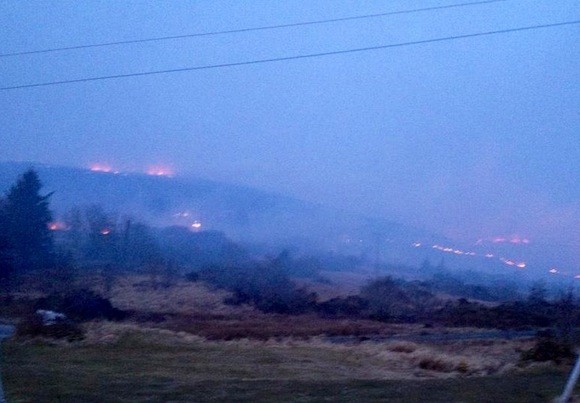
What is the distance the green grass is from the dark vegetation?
14.8ft

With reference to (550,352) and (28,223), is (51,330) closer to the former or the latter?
(550,352)

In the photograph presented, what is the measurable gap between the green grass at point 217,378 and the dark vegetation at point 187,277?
4508 millimetres

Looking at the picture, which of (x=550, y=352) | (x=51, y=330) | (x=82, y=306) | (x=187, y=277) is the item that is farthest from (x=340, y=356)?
(x=187, y=277)

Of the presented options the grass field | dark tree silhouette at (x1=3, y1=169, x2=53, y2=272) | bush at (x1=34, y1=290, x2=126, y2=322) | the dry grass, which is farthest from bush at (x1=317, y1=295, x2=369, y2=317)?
dark tree silhouette at (x1=3, y1=169, x2=53, y2=272)

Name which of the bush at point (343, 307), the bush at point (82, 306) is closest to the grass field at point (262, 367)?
the bush at point (82, 306)

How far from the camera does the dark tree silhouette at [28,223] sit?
6116 cm

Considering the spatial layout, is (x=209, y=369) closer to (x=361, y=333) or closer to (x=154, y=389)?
(x=154, y=389)

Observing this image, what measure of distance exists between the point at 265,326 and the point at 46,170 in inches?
4481

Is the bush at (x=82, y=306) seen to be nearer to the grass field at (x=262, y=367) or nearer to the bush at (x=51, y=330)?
the grass field at (x=262, y=367)

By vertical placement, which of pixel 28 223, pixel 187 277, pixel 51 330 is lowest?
pixel 51 330

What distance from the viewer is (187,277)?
64438 millimetres

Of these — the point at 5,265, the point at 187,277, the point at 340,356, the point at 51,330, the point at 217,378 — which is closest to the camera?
the point at 217,378

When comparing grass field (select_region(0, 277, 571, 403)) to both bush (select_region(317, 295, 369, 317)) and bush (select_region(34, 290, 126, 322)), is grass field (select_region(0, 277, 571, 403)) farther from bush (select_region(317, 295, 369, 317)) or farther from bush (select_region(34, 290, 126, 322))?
bush (select_region(317, 295, 369, 317))

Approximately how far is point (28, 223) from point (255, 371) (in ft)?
150
